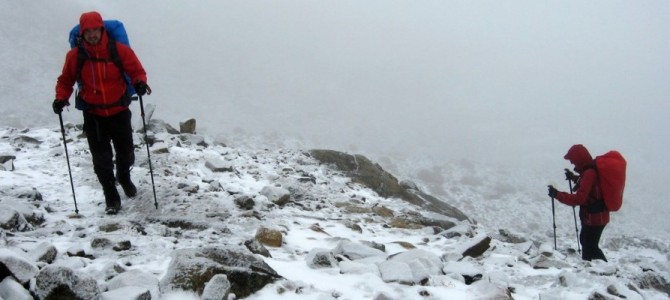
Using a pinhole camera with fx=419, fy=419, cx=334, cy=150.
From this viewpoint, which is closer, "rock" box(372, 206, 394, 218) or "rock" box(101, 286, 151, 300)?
"rock" box(101, 286, 151, 300)

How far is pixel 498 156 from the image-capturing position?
6278 centimetres

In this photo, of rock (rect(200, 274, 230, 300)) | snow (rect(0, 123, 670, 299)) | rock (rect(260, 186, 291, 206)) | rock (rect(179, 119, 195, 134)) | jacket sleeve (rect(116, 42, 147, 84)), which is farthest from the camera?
rock (rect(179, 119, 195, 134))

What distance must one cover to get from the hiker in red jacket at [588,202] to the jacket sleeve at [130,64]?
6.94 meters

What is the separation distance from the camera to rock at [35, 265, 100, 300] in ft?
8.50

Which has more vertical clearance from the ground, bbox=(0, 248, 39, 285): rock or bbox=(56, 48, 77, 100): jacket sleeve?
bbox=(56, 48, 77, 100): jacket sleeve

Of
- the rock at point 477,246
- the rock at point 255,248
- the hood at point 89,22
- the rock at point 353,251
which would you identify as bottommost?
the rock at point 477,246

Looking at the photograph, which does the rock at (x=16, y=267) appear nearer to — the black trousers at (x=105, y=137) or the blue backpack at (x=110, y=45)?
the blue backpack at (x=110, y=45)

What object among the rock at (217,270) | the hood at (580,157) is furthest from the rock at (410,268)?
the hood at (580,157)

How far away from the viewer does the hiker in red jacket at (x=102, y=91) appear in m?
5.57

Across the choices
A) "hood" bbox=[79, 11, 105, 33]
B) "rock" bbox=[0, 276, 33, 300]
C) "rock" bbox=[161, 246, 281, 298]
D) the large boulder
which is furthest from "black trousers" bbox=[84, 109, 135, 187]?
the large boulder

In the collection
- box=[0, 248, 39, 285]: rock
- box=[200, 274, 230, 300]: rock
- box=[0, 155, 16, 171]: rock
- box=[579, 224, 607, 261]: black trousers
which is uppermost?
box=[0, 155, 16, 171]: rock

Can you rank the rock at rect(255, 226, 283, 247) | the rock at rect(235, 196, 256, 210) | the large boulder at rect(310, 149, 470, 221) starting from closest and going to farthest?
the rock at rect(255, 226, 283, 247) < the rock at rect(235, 196, 256, 210) < the large boulder at rect(310, 149, 470, 221)

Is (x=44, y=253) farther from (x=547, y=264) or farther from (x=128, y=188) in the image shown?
(x=547, y=264)

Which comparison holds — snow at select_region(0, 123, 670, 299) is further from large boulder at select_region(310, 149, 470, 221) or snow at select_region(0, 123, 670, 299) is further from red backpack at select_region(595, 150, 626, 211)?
red backpack at select_region(595, 150, 626, 211)
